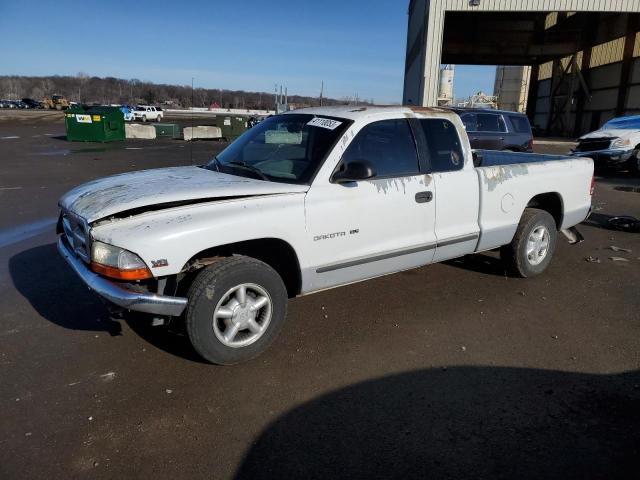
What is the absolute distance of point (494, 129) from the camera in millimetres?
14070

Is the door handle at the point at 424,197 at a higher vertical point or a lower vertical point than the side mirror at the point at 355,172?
lower

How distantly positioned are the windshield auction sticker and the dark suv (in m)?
10.7

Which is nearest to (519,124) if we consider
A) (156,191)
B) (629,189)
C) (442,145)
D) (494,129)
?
(494,129)

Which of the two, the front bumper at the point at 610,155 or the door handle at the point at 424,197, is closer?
the door handle at the point at 424,197

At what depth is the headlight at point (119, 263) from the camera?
3.05 m

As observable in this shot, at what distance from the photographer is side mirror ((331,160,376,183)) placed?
11.9 feet

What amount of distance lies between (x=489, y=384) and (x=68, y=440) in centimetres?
263

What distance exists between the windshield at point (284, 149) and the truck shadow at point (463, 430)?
5.65 ft

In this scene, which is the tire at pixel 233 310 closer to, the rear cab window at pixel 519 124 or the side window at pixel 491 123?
the side window at pixel 491 123

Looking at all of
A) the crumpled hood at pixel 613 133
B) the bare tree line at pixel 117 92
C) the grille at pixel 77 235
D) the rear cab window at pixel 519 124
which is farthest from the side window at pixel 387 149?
the bare tree line at pixel 117 92

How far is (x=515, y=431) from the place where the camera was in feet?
9.23

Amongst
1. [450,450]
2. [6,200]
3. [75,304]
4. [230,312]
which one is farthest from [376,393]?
[6,200]

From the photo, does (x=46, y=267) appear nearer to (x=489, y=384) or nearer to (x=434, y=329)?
(x=434, y=329)

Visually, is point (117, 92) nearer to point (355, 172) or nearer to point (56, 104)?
point (56, 104)
